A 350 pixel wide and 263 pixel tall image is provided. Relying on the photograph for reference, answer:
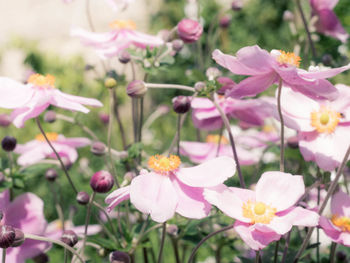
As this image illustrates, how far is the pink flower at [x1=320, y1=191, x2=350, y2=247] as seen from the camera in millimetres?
823

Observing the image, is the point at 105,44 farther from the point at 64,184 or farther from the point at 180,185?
the point at 64,184

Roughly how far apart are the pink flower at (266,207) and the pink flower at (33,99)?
1.02 ft

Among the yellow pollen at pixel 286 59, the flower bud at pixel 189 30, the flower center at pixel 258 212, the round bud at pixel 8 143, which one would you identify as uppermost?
the yellow pollen at pixel 286 59

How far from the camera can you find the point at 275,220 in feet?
2.44

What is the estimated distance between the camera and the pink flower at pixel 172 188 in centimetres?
74

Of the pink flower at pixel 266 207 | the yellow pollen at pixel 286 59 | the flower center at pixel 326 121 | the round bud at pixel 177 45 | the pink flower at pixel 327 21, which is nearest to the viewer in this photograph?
the pink flower at pixel 266 207

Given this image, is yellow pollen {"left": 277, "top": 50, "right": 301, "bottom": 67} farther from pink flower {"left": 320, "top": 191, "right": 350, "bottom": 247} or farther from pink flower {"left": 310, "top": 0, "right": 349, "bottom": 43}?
pink flower {"left": 310, "top": 0, "right": 349, "bottom": 43}

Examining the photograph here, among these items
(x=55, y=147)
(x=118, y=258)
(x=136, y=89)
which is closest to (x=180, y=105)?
(x=136, y=89)

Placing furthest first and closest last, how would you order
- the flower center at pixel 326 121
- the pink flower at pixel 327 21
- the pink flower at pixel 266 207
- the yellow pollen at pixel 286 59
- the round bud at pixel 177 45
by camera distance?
1. the pink flower at pixel 327 21
2. the round bud at pixel 177 45
3. the flower center at pixel 326 121
4. the yellow pollen at pixel 286 59
5. the pink flower at pixel 266 207

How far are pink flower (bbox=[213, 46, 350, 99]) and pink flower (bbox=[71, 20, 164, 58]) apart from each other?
0.35 meters

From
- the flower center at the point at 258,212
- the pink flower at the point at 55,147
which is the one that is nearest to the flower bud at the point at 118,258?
the flower center at the point at 258,212

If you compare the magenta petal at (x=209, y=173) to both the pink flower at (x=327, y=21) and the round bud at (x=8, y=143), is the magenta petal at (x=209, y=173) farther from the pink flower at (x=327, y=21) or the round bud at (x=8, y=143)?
the pink flower at (x=327, y=21)

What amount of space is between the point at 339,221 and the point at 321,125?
0.58 feet

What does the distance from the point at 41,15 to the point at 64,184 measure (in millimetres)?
1984
